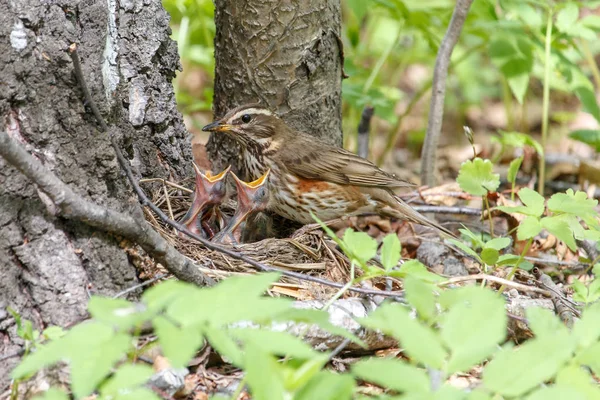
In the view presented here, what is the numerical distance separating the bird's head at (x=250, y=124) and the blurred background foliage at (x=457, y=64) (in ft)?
3.80

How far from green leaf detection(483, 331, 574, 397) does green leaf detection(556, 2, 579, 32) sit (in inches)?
175

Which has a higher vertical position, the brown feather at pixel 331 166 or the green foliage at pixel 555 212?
the green foliage at pixel 555 212

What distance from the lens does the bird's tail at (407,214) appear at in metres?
5.60

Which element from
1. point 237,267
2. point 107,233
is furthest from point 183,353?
point 237,267

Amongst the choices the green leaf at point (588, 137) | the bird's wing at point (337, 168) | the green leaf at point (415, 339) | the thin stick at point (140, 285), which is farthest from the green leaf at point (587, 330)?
the green leaf at point (588, 137)

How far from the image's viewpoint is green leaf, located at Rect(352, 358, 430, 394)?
2.05m

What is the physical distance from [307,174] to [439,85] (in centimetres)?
144

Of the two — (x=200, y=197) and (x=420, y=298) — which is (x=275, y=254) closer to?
(x=200, y=197)

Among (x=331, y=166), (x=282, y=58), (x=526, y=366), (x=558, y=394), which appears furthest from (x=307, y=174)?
(x=558, y=394)

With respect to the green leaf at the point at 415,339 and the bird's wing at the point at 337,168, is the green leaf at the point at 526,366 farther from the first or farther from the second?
the bird's wing at the point at 337,168

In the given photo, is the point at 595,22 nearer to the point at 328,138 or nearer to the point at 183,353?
the point at 328,138

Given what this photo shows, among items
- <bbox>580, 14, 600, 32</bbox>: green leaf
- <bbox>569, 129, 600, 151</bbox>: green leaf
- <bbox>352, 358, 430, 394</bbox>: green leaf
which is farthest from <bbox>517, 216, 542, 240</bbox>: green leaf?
<bbox>569, 129, 600, 151</bbox>: green leaf

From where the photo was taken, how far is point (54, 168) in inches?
129

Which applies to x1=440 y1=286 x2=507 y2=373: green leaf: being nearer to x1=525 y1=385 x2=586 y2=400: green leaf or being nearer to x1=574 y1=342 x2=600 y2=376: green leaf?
x1=525 y1=385 x2=586 y2=400: green leaf
